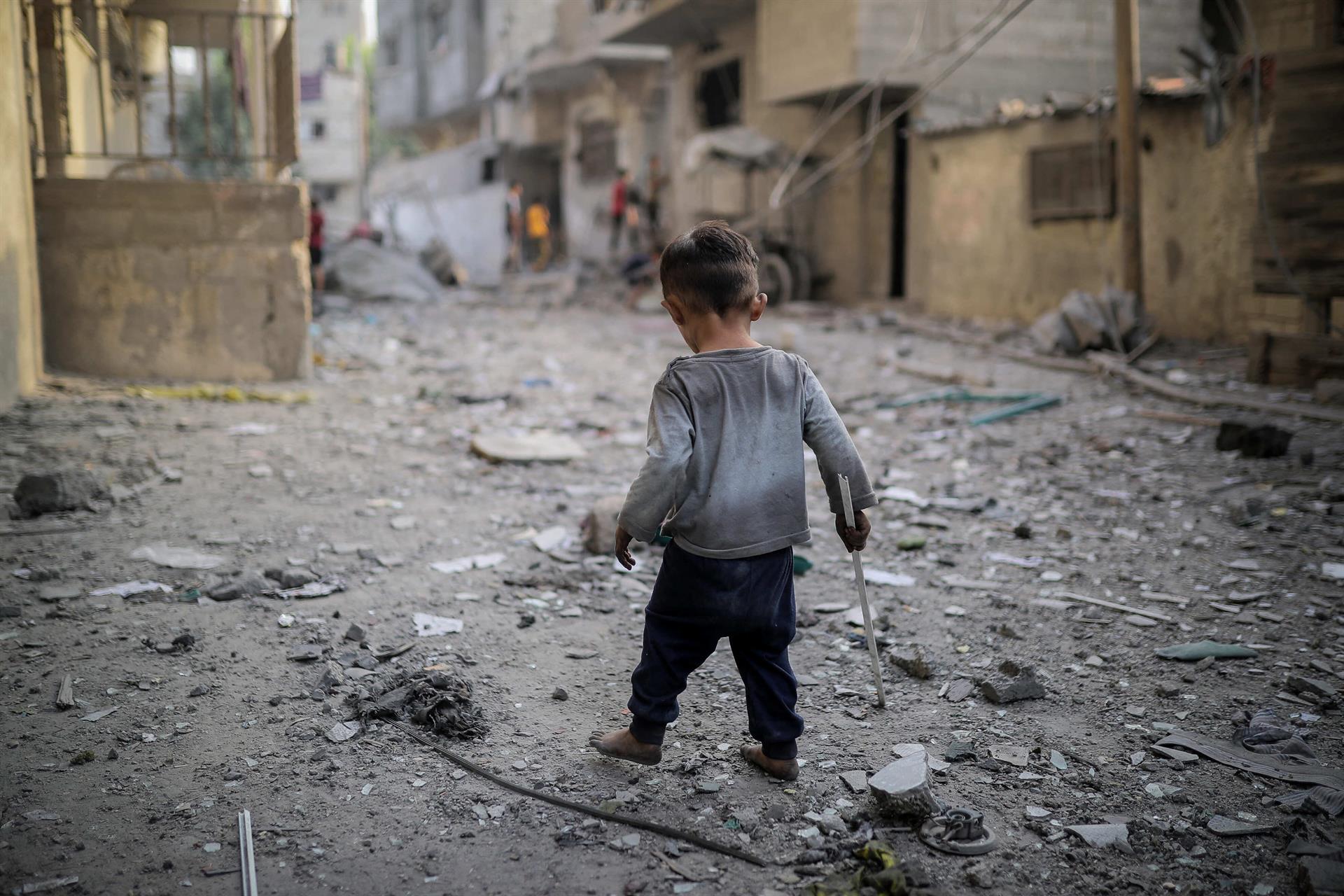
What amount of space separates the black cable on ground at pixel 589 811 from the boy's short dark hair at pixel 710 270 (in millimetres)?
1031

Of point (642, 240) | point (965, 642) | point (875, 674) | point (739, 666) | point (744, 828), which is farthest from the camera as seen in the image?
point (642, 240)

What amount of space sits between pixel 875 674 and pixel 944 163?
1098cm

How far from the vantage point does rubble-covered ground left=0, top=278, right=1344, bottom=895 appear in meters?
1.91

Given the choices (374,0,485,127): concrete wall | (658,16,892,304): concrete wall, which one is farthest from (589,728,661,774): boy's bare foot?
(374,0,485,127): concrete wall

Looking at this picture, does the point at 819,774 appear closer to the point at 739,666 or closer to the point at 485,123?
the point at 739,666

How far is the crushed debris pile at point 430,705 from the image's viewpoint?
2.37 meters

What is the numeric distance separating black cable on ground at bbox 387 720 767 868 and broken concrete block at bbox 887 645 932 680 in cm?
99

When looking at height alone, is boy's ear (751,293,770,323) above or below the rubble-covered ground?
above

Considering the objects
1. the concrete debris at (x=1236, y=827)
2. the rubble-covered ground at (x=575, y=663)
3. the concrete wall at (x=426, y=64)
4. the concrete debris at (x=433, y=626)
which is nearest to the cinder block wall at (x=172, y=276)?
the rubble-covered ground at (x=575, y=663)

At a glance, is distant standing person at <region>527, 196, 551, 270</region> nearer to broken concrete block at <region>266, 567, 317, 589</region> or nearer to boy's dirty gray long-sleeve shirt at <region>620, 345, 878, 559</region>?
broken concrete block at <region>266, 567, 317, 589</region>

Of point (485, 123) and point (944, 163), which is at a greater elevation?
point (485, 123)

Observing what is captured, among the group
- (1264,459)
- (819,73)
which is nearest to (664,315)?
(819,73)

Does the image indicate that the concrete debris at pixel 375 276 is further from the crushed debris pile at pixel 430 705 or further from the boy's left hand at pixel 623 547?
the boy's left hand at pixel 623 547

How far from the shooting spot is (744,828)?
6.60ft
